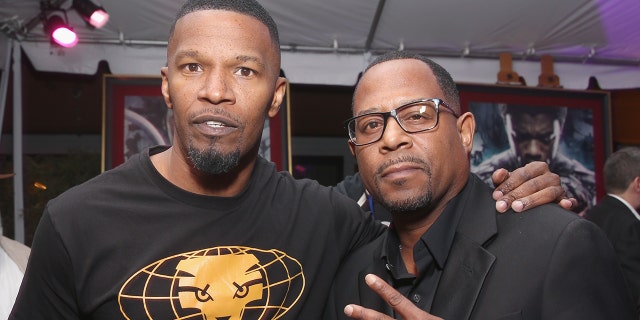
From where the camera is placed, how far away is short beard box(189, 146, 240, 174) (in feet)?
5.09

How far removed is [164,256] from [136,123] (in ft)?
8.92

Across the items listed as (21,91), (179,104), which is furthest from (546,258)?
(21,91)

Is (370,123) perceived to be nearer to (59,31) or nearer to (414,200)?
(414,200)

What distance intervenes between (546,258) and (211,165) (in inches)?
Result: 34.9

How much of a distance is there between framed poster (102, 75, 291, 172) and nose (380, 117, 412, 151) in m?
2.56

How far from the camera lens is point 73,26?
3922 mm

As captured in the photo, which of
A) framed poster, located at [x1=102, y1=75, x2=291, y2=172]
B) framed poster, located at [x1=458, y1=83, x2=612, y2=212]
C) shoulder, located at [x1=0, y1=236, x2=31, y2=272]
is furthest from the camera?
framed poster, located at [x1=458, y1=83, x2=612, y2=212]

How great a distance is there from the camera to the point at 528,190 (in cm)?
151

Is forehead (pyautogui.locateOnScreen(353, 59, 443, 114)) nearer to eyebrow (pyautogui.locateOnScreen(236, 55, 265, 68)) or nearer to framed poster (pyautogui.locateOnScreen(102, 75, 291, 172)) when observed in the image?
eyebrow (pyautogui.locateOnScreen(236, 55, 265, 68))

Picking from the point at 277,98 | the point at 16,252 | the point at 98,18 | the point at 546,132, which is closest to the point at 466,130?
the point at 277,98

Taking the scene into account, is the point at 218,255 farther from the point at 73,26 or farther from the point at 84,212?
the point at 73,26

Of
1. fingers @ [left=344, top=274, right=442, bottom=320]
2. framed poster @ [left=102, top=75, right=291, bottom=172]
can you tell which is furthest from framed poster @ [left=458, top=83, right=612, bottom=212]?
fingers @ [left=344, top=274, right=442, bottom=320]

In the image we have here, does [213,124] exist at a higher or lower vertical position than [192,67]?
lower

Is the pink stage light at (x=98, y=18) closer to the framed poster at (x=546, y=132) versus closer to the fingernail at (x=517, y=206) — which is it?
the framed poster at (x=546, y=132)
